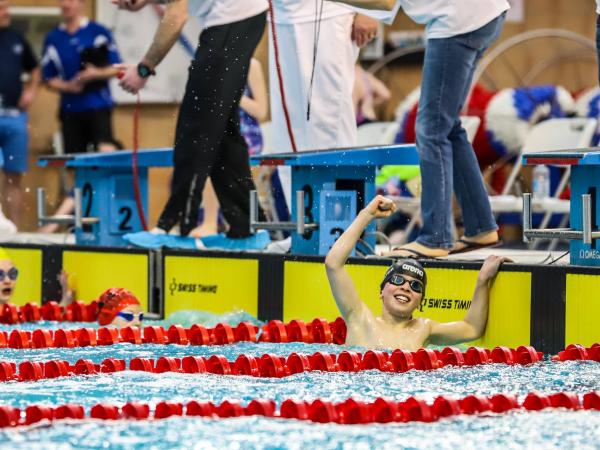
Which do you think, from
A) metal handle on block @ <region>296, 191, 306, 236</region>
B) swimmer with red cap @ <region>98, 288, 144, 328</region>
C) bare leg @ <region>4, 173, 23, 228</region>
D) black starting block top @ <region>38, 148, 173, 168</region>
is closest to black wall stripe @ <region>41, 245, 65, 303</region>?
black starting block top @ <region>38, 148, 173, 168</region>

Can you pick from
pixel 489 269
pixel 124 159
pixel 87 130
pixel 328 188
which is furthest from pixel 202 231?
pixel 87 130

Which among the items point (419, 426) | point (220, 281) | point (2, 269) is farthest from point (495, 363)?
point (2, 269)

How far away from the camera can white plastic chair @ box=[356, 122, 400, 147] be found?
10.8 m

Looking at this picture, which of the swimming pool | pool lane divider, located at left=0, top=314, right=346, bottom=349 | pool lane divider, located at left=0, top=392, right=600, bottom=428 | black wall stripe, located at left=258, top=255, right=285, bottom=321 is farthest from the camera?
black wall stripe, located at left=258, top=255, right=285, bottom=321

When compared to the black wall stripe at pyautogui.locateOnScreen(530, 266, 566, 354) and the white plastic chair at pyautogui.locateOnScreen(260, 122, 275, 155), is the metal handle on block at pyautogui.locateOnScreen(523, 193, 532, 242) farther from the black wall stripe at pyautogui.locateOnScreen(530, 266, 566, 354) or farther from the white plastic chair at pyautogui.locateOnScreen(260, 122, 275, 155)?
the white plastic chair at pyautogui.locateOnScreen(260, 122, 275, 155)

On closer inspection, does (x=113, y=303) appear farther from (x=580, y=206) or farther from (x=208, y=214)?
(x=580, y=206)

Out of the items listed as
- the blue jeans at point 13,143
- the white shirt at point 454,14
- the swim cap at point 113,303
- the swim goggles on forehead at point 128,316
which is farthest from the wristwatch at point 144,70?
the blue jeans at point 13,143

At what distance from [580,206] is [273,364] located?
4.86ft

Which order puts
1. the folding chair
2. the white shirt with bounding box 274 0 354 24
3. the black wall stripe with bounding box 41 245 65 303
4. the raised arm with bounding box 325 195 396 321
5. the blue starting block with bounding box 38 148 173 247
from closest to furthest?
the raised arm with bounding box 325 195 396 321 → the white shirt with bounding box 274 0 354 24 → the black wall stripe with bounding box 41 245 65 303 → the blue starting block with bounding box 38 148 173 247 → the folding chair

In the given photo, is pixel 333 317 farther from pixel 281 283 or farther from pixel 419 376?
pixel 419 376

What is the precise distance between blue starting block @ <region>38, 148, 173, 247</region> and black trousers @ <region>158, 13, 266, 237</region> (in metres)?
0.70

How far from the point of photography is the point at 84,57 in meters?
10.5

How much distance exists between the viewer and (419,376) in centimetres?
514

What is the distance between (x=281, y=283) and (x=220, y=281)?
17.9 inches
